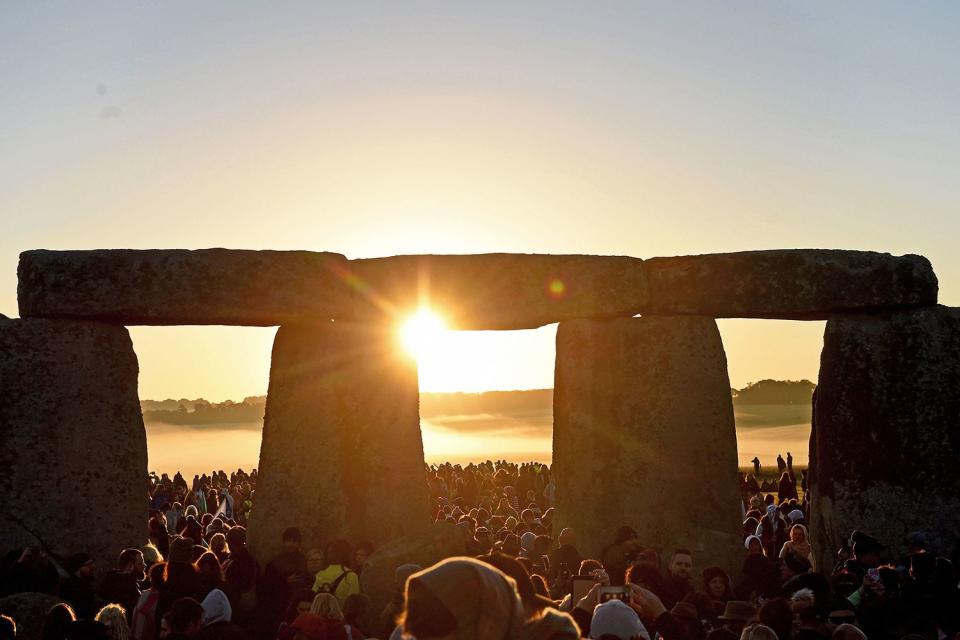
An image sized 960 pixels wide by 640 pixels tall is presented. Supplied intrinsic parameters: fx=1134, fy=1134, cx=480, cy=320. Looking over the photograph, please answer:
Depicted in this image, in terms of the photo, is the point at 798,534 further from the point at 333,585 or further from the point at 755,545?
the point at 333,585

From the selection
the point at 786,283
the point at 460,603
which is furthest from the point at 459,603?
the point at 786,283

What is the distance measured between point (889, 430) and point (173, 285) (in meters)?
8.74

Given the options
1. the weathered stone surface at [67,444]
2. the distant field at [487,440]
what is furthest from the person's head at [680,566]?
the distant field at [487,440]

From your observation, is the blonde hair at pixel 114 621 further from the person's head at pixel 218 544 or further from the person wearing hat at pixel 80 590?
the person's head at pixel 218 544

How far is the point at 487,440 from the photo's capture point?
102m

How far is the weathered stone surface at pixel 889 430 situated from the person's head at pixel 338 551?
5742mm

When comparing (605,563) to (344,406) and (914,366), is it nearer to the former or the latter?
(344,406)

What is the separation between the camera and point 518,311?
549 inches

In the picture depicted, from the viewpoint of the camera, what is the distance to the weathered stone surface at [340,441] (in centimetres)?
1344

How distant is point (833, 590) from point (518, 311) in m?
6.05

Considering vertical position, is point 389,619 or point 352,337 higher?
point 352,337

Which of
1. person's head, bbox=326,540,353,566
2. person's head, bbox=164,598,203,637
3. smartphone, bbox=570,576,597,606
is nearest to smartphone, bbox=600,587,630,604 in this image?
smartphone, bbox=570,576,597,606

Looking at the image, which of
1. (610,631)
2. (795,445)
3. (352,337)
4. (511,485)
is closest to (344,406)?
(352,337)

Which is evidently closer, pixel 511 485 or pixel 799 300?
pixel 799 300
